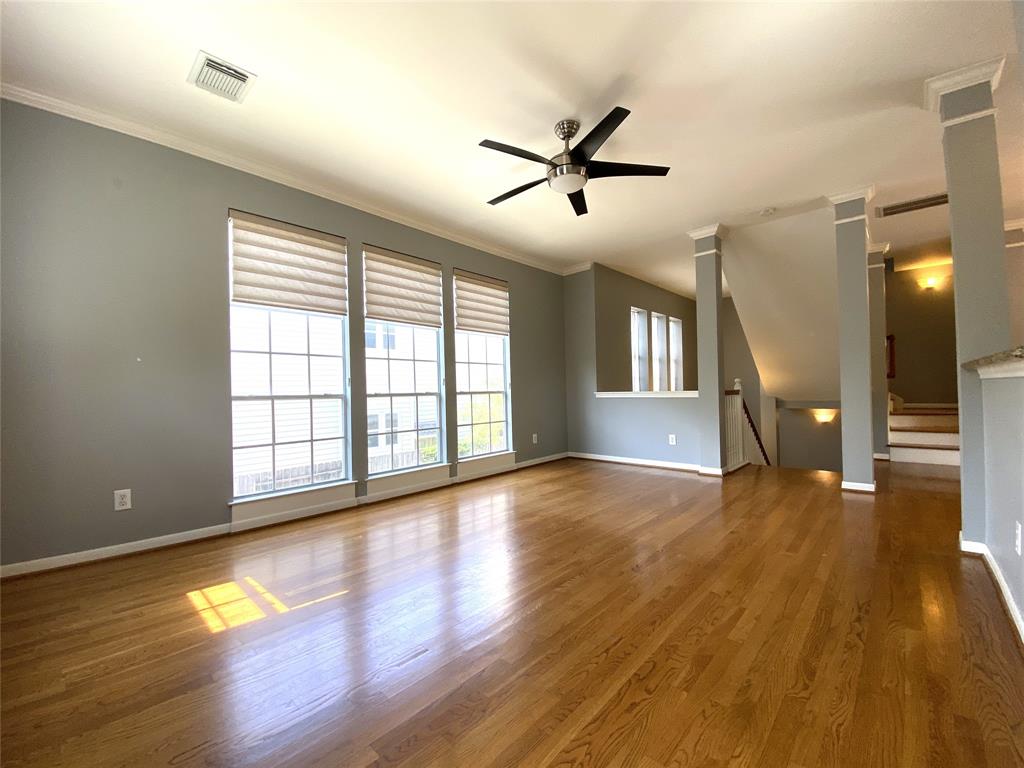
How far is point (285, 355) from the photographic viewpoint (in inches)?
137

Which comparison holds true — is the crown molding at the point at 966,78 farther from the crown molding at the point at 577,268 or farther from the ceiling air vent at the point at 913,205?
the crown molding at the point at 577,268

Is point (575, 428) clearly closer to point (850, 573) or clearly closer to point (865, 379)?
point (865, 379)

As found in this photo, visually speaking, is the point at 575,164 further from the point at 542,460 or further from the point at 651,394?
the point at 542,460

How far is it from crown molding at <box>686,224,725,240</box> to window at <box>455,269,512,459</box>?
2.34 metres

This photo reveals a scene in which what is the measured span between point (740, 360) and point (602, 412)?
4.70 meters

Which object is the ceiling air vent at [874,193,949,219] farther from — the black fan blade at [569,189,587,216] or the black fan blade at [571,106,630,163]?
the black fan blade at [571,106,630,163]

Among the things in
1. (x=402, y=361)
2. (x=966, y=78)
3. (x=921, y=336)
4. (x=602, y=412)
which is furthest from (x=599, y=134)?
(x=921, y=336)

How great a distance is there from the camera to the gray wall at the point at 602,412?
17.1ft

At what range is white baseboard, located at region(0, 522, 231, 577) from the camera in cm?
239

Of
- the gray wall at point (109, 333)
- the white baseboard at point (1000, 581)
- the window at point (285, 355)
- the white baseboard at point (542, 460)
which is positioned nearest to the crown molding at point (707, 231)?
the white baseboard at point (542, 460)

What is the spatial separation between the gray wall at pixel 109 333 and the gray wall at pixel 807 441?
27.5 feet

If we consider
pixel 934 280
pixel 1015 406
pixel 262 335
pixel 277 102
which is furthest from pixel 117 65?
pixel 934 280

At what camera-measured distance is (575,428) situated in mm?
6254

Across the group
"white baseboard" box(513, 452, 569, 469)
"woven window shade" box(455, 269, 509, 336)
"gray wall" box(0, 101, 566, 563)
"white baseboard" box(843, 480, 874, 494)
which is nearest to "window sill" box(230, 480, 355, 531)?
"gray wall" box(0, 101, 566, 563)
